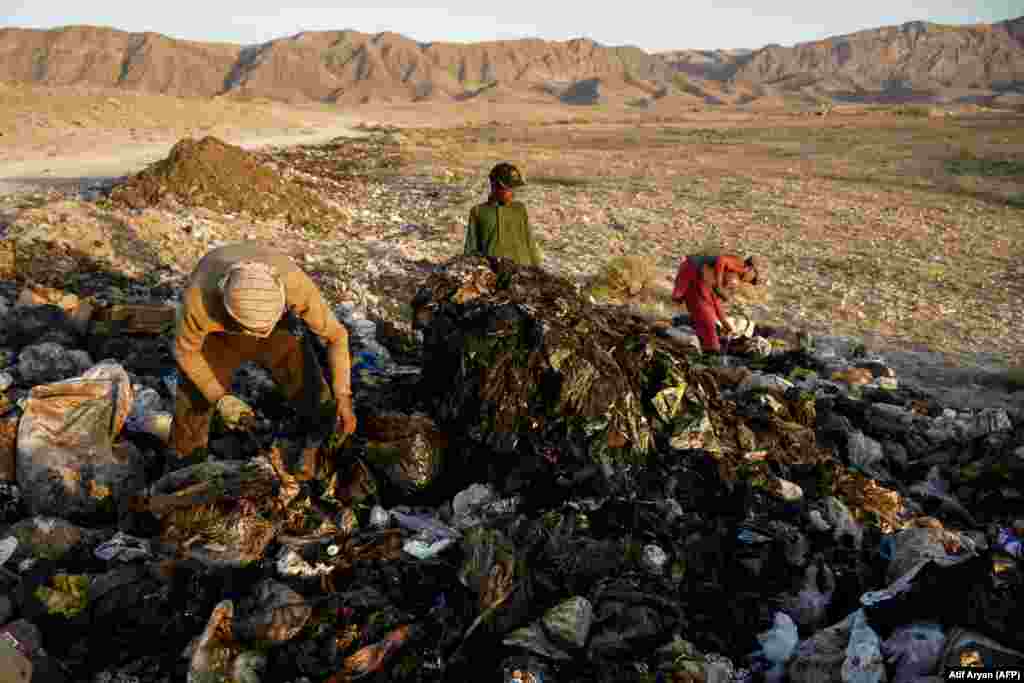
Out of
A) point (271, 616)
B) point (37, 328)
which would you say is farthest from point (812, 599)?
point (37, 328)

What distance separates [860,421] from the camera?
3.83 meters

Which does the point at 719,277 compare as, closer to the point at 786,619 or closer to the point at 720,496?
the point at 720,496

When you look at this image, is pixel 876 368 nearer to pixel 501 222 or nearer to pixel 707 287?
pixel 707 287

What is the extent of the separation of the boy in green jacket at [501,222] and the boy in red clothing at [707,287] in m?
1.44

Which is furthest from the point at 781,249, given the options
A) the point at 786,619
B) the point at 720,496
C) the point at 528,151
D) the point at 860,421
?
the point at 528,151

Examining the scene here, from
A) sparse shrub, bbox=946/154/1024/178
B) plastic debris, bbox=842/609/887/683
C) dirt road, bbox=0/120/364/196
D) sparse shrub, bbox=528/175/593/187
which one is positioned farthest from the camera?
sparse shrub, bbox=946/154/1024/178

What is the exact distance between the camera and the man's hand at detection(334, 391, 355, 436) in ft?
8.81

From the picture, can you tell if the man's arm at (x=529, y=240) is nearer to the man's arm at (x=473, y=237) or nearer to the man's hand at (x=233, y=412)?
the man's arm at (x=473, y=237)

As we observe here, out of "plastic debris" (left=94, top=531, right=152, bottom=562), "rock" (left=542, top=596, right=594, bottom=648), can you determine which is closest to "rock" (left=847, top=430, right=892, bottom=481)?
"rock" (left=542, top=596, right=594, bottom=648)

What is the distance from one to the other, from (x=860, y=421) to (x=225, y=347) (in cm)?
337

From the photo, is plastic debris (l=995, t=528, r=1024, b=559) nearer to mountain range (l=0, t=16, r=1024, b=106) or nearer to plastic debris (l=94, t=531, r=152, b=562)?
plastic debris (l=94, t=531, r=152, b=562)

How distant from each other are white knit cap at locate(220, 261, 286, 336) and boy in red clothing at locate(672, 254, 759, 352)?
3430mm

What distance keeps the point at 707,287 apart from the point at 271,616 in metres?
3.91

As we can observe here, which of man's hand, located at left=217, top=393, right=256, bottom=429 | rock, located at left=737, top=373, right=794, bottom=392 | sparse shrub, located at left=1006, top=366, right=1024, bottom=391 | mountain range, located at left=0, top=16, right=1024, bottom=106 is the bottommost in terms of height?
sparse shrub, located at left=1006, top=366, right=1024, bottom=391
